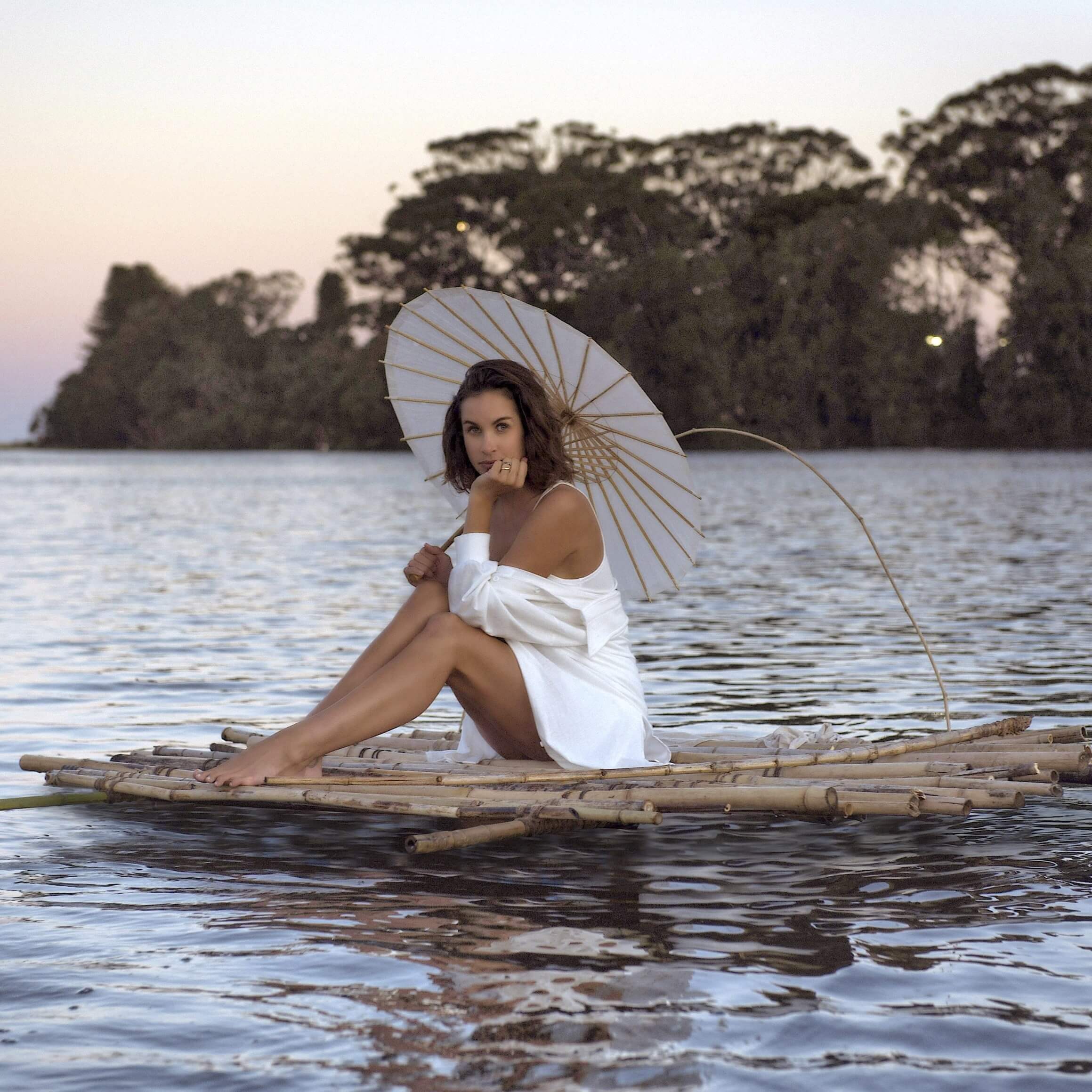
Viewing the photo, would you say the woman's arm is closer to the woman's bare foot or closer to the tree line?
the woman's bare foot

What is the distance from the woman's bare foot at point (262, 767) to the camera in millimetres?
5160

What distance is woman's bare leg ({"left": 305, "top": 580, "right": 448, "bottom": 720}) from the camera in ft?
18.0

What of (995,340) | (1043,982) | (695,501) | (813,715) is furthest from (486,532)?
(995,340)

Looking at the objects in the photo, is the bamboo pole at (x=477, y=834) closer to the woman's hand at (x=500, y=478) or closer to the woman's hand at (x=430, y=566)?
the woman's hand at (x=430, y=566)

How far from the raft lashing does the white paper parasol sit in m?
0.79

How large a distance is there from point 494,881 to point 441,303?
2187 millimetres

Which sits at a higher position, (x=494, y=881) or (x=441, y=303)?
(x=441, y=303)


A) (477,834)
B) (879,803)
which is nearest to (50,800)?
(477,834)

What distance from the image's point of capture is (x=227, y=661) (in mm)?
10164

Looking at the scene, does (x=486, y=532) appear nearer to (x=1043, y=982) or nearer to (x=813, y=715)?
(x=1043, y=982)

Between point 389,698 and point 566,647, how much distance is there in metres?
0.67

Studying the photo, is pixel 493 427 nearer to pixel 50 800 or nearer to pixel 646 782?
pixel 646 782

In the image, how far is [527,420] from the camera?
5480 millimetres

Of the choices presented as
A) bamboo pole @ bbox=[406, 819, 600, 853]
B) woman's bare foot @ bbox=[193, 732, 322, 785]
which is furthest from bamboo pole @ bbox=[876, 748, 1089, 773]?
woman's bare foot @ bbox=[193, 732, 322, 785]
